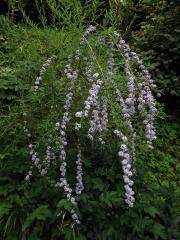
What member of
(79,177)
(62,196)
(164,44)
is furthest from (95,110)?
(164,44)

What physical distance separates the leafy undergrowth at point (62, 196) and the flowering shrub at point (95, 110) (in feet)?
0.34

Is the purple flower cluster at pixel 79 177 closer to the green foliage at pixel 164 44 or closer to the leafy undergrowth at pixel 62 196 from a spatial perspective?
the leafy undergrowth at pixel 62 196

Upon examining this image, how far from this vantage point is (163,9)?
5.84 m

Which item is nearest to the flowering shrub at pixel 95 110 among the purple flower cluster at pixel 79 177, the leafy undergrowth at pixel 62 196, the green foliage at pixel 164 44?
the purple flower cluster at pixel 79 177

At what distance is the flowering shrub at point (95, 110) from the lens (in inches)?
130

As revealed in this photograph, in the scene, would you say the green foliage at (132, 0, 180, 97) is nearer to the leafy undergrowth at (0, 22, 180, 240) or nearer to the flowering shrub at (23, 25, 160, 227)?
the leafy undergrowth at (0, 22, 180, 240)

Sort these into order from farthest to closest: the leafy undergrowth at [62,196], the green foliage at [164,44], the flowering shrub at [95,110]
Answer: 1. the green foliage at [164,44]
2. the leafy undergrowth at [62,196]
3. the flowering shrub at [95,110]

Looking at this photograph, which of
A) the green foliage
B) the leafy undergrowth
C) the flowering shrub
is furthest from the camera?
the green foliage

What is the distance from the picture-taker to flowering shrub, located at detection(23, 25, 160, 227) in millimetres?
3309

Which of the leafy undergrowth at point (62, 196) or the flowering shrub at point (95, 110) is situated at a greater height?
the flowering shrub at point (95, 110)

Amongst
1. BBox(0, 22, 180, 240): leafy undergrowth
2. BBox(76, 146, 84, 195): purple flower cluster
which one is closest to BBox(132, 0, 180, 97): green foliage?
BBox(0, 22, 180, 240): leafy undergrowth

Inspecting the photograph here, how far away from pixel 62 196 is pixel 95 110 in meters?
0.76

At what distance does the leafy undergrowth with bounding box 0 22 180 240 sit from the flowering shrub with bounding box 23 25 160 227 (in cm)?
10

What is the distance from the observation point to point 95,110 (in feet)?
10.6
